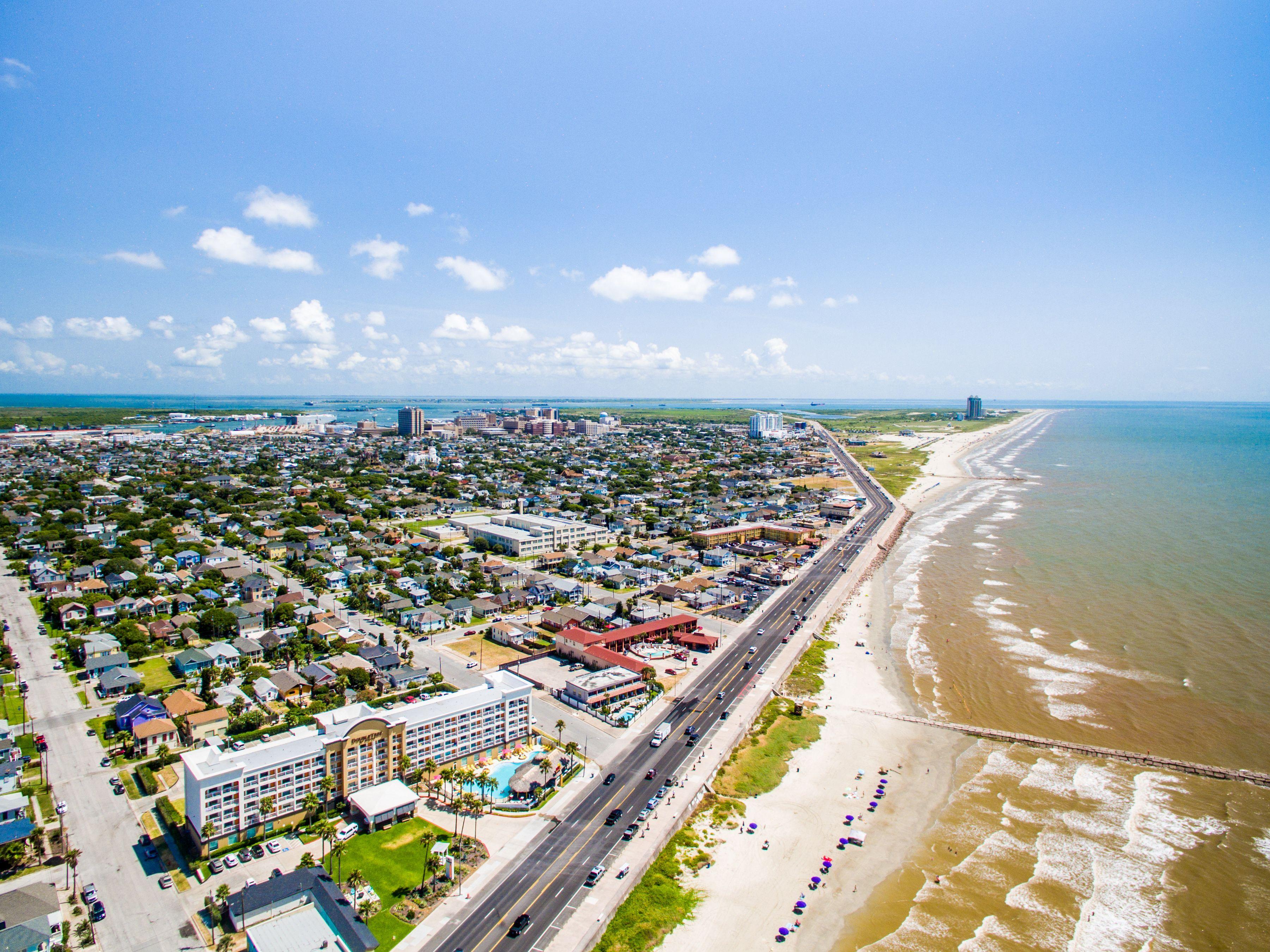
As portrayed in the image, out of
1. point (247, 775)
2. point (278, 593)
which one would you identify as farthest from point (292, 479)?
point (247, 775)

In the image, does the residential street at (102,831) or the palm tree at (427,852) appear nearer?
the residential street at (102,831)

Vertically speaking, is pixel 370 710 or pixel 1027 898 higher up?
pixel 370 710

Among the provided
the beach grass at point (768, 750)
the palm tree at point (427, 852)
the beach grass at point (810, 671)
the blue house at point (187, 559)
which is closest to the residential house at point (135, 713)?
the palm tree at point (427, 852)

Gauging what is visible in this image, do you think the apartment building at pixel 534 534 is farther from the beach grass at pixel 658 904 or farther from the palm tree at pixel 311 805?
the beach grass at pixel 658 904

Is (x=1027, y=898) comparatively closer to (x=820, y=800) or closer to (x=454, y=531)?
(x=820, y=800)

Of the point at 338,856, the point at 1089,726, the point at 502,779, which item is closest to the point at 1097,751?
the point at 1089,726
